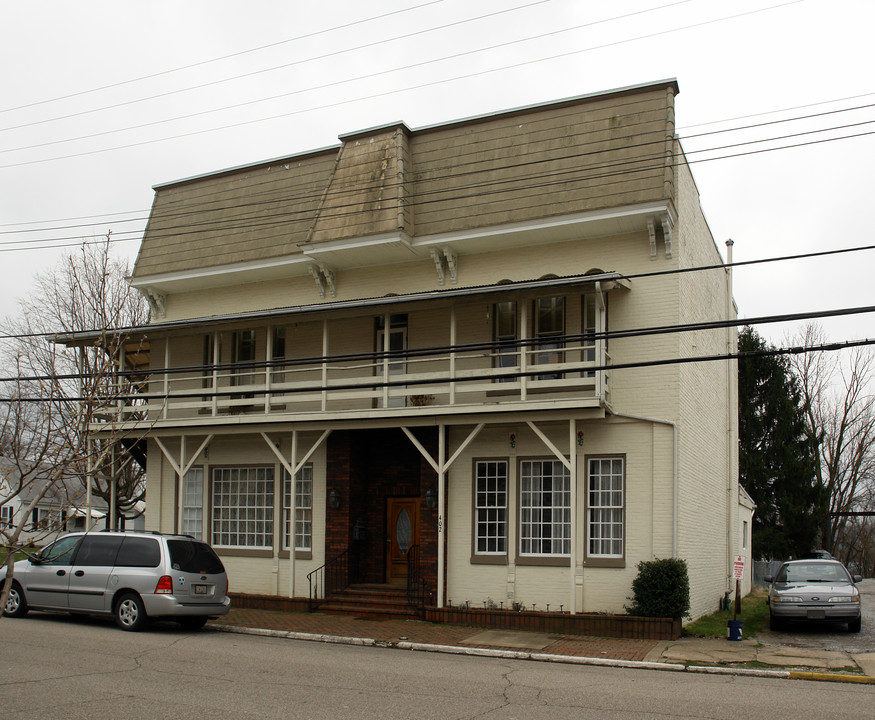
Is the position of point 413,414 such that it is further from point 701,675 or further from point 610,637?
point 701,675

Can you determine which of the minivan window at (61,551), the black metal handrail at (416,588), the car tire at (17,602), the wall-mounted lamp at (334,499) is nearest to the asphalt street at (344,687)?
the minivan window at (61,551)

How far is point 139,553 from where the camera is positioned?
1573cm

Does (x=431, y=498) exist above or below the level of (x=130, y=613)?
above

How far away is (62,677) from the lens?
10.9 metres

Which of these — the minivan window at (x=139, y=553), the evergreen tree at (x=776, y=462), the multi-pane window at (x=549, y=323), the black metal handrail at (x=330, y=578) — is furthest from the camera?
the evergreen tree at (x=776, y=462)

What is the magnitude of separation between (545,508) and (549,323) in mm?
3839

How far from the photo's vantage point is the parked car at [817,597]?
57.2 feet

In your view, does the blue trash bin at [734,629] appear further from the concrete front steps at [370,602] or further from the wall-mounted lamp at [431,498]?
the wall-mounted lamp at [431,498]

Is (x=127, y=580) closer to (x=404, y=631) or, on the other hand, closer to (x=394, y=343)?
(x=404, y=631)

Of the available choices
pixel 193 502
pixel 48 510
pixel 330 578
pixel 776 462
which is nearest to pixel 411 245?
pixel 330 578

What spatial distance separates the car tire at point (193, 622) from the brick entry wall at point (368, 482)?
394 cm

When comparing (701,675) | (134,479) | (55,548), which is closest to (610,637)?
(701,675)

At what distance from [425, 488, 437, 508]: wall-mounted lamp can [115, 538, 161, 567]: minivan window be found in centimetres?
573

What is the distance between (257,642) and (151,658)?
2.68 m
